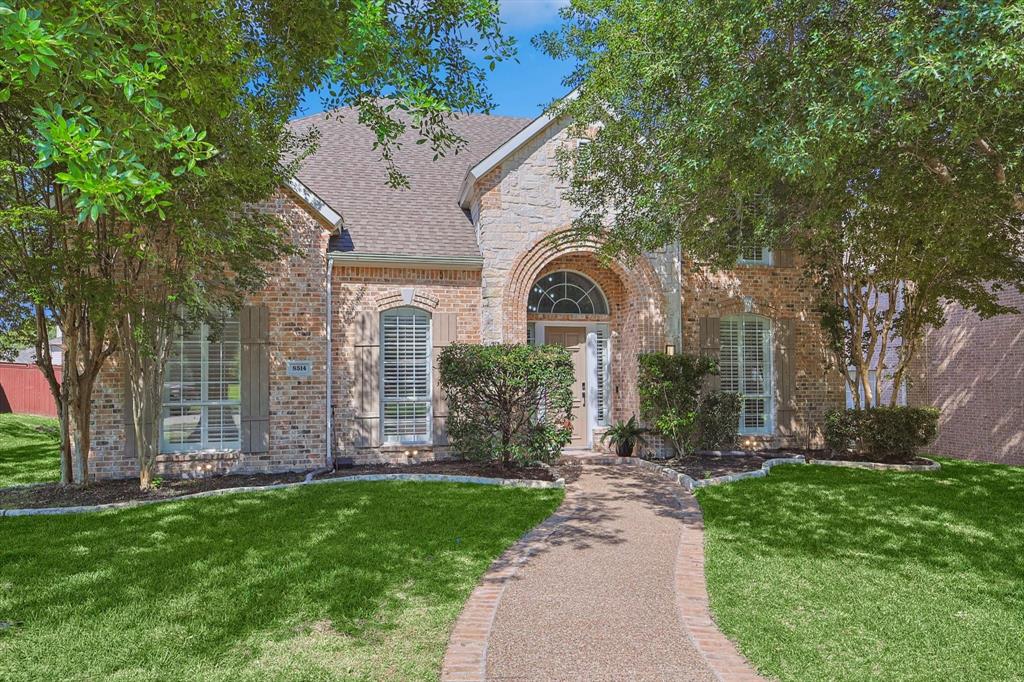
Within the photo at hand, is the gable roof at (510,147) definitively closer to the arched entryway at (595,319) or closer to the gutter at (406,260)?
the gutter at (406,260)

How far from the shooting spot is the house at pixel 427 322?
10445 millimetres

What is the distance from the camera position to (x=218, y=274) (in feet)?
29.8

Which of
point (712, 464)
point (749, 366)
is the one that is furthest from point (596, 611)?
point (749, 366)

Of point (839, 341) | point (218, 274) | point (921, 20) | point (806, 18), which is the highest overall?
point (806, 18)

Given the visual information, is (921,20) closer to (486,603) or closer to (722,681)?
(722,681)

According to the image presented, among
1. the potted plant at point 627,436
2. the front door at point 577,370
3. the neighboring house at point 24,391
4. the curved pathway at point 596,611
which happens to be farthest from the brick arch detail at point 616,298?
the neighboring house at point 24,391

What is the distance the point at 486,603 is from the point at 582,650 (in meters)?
0.96

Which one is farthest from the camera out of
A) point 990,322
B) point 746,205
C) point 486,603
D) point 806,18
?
point 990,322

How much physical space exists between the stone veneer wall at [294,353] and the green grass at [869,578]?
648 cm

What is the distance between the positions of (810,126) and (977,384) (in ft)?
43.5

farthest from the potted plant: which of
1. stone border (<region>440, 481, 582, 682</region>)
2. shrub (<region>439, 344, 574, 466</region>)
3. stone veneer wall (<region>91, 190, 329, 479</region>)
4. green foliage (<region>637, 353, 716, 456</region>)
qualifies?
stone veneer wall (<region>91, 190, 329, 479</region>)

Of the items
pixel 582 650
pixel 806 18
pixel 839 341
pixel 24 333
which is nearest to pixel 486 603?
Result: pixel 582 650

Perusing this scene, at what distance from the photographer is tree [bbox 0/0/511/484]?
12.2 feet

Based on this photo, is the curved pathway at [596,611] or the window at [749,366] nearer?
the curved pathway at [596,611]
